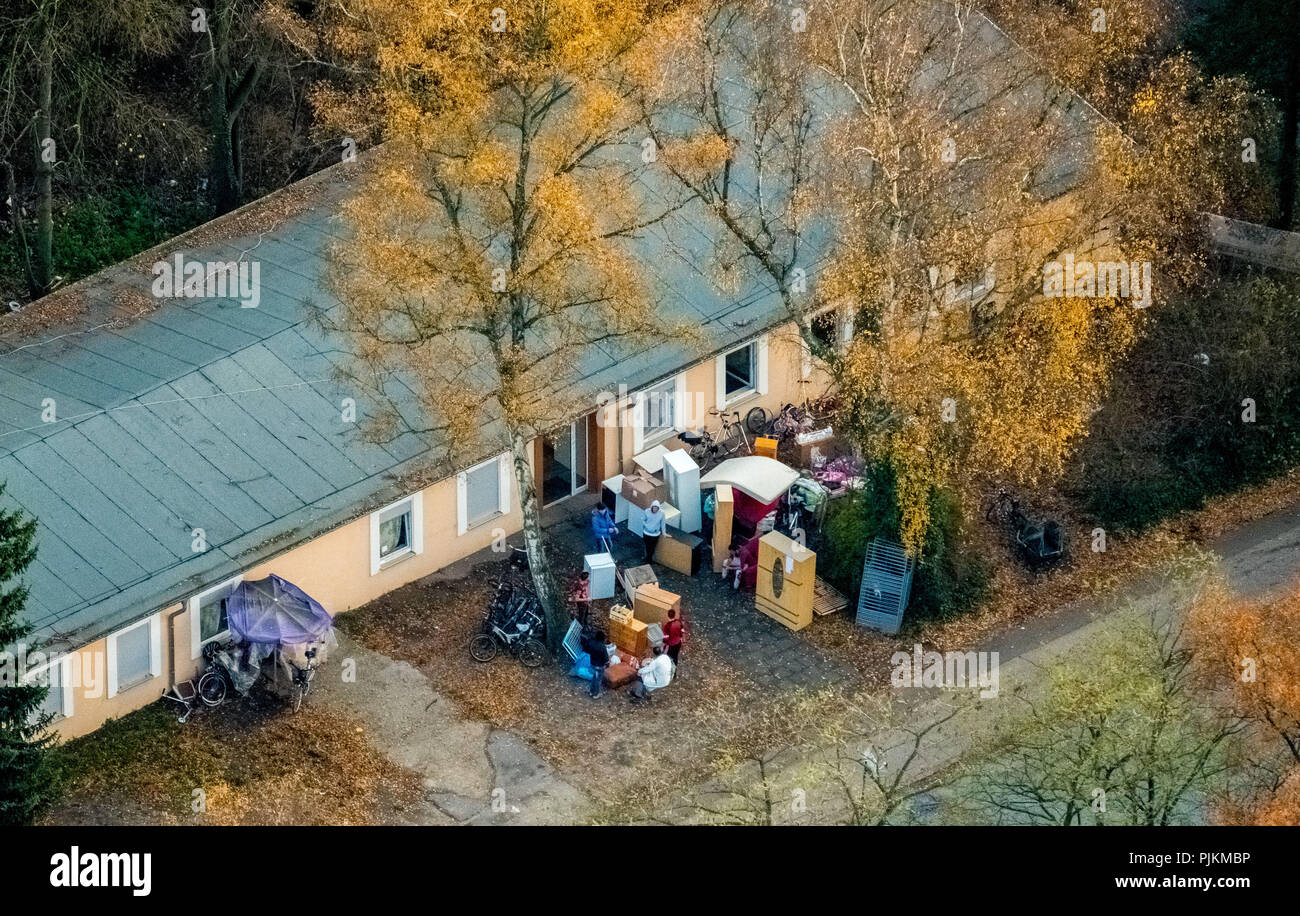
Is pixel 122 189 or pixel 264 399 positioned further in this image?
pixel 122 189

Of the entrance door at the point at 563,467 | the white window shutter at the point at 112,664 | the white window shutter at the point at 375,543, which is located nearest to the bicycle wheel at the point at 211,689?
the white window shutter at the point at 112,664

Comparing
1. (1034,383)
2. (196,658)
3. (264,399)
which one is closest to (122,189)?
(264,399)

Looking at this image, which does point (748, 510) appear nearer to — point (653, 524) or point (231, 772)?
point (653, 524)

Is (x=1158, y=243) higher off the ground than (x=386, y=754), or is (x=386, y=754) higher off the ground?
(x=1158, y=243)

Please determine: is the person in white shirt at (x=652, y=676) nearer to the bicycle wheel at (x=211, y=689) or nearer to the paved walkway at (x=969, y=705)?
the paved walkway at (x=969, y=705)

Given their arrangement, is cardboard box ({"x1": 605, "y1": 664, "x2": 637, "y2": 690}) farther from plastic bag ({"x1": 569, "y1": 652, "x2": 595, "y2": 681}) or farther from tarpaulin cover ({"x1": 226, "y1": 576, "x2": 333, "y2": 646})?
tarpaulin cover ({"x1": 226, "y1": 576, "x2": 333, "y2": 646})

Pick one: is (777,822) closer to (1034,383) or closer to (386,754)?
(386,754)
